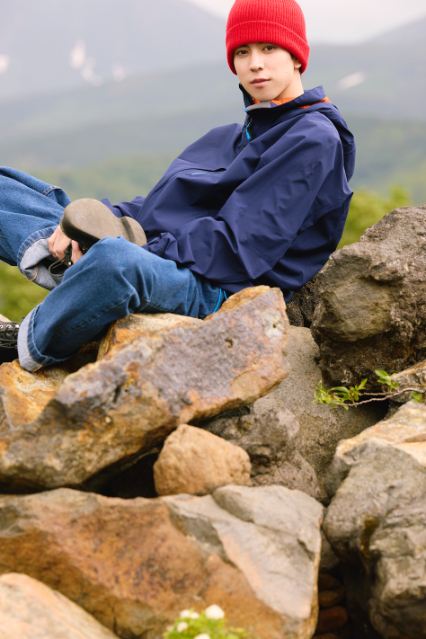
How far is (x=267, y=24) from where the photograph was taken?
3.77 m

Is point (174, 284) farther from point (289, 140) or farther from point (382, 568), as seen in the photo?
point (382, 568)

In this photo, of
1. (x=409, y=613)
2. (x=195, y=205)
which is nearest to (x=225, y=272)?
(x=195, y=205)

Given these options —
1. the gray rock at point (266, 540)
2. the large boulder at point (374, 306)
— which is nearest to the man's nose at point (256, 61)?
the large boulder at point (374, 306)

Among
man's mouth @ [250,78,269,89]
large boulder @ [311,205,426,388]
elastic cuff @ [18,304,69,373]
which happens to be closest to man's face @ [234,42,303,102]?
man's mouth @ [250,78,269,89]

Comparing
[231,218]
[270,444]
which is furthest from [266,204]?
[270,444]

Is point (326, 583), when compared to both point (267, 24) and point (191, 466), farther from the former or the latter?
point (267, 24)

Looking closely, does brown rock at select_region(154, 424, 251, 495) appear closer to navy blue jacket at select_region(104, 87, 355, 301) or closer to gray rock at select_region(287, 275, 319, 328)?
navy blue jacket at select_region(104, 87, 355, 301)

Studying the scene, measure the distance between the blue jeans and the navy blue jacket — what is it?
0.65 feet

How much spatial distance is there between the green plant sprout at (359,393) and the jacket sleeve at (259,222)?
0.88m

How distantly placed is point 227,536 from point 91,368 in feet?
2.89

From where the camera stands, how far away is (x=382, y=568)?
81.7 inches

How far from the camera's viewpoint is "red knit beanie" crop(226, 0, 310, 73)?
3.79 meters

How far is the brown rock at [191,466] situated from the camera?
2307 mm

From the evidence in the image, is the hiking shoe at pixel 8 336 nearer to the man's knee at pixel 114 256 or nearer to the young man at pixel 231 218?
the young man at pixel 231 218
